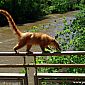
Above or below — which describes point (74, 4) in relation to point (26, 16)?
above

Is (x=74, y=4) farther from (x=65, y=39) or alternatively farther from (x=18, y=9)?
(x=18, y=9)

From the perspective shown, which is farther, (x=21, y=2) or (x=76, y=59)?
(x=21, y=2)

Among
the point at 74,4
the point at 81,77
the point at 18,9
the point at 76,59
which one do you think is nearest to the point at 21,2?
the point at 18,9

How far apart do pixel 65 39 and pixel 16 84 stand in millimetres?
2630

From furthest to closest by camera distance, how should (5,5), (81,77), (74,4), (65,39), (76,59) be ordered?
(5,5) → (74,4) → (65,39) → (76,59) → (81,77)

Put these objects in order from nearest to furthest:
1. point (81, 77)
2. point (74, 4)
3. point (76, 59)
Answer: point (81, 77) < point (76, 59) < point (74, 4)

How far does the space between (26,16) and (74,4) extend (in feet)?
64.2

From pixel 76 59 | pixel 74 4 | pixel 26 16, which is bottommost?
pixel 26 16

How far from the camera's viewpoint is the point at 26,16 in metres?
27.1

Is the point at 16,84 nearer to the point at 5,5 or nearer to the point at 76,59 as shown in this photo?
the point at 76,59

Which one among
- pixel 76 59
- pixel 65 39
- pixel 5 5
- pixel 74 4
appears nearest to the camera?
pixel 76 59

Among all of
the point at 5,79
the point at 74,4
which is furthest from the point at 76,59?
the point at 74,4

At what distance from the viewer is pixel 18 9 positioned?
87.1 feet

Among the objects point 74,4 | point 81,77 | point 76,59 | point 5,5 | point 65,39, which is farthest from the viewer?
point 5,5
